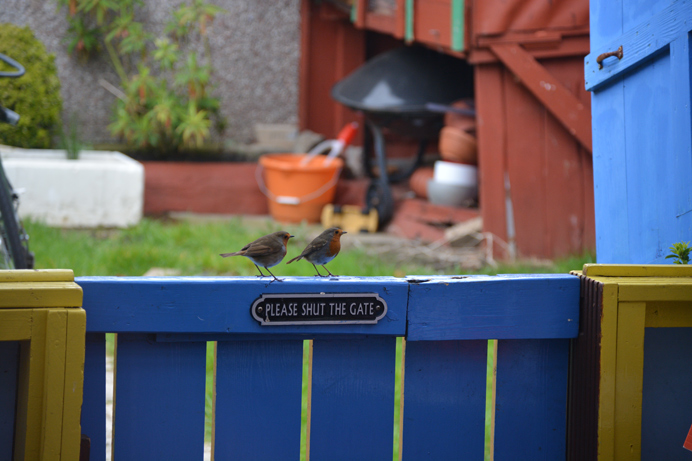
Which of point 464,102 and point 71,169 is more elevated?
point 464,102

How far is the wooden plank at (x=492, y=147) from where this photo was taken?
4.96 m

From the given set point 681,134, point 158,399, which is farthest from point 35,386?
point 681,134

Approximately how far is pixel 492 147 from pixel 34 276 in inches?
163

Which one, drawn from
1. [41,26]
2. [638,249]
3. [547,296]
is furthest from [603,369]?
[41,26]

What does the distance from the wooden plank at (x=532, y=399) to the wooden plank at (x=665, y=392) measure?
173 mm

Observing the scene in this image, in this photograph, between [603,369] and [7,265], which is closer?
[603,369]

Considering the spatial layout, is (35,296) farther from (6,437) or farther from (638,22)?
(638,22)

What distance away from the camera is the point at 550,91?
4641 millimetres

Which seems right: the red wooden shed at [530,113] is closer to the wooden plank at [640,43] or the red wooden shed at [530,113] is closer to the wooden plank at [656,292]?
the wooden plank at [640,43]

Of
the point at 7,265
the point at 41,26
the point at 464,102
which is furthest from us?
the point at 41,26

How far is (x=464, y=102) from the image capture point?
582 cm

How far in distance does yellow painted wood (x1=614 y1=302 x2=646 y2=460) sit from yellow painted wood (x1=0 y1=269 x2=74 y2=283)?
1.12 m

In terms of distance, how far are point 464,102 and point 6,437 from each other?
5.01 meters

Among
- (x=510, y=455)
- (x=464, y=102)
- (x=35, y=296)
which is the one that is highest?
(x=464, y=102)
